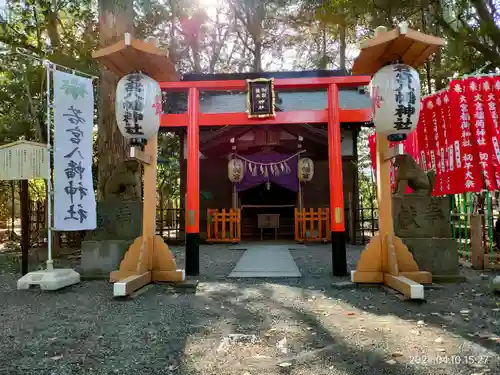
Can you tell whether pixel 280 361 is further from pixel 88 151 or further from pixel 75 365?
pixel 88 151

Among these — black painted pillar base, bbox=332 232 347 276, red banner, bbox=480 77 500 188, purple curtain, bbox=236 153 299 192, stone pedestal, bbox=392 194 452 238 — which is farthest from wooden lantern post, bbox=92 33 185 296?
purple curtain, bbox=236 153 299 192

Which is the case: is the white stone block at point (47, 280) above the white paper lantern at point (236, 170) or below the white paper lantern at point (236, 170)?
below

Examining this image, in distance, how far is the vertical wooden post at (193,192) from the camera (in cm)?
634

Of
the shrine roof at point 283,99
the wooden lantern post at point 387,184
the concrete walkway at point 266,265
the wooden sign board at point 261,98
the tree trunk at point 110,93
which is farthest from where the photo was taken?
the shrine roof at point 283,99

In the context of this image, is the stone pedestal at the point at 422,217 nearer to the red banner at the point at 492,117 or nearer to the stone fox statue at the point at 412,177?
the stone fox statue at the point at 412,177

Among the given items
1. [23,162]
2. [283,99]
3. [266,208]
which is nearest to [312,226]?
[266,208]

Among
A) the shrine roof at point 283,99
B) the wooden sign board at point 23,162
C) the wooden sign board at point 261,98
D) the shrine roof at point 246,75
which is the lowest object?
the wooden sign board at point 23,162

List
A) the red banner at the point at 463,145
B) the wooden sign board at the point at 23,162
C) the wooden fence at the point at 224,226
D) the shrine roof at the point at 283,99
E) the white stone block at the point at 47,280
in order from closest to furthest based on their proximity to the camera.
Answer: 1. the white stone block at the point at 47,280
2. the wooden sign board at the point at 23,162
3. the red banner at the point at 463,145
4. the wooden fence at the point at 224,226
5. the shrine roof at the point at 283,99

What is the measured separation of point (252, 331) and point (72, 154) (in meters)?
4.06

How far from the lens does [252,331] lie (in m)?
3.45

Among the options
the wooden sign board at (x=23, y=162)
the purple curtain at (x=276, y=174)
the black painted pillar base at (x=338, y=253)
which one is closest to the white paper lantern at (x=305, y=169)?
the purple curtain at (x=276, y=174)

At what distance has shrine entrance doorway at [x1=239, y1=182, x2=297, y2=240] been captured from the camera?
14.5 metres

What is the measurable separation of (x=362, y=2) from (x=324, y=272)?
Result: 5.68 m

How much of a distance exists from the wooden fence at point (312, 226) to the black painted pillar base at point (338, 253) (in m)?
6.24
